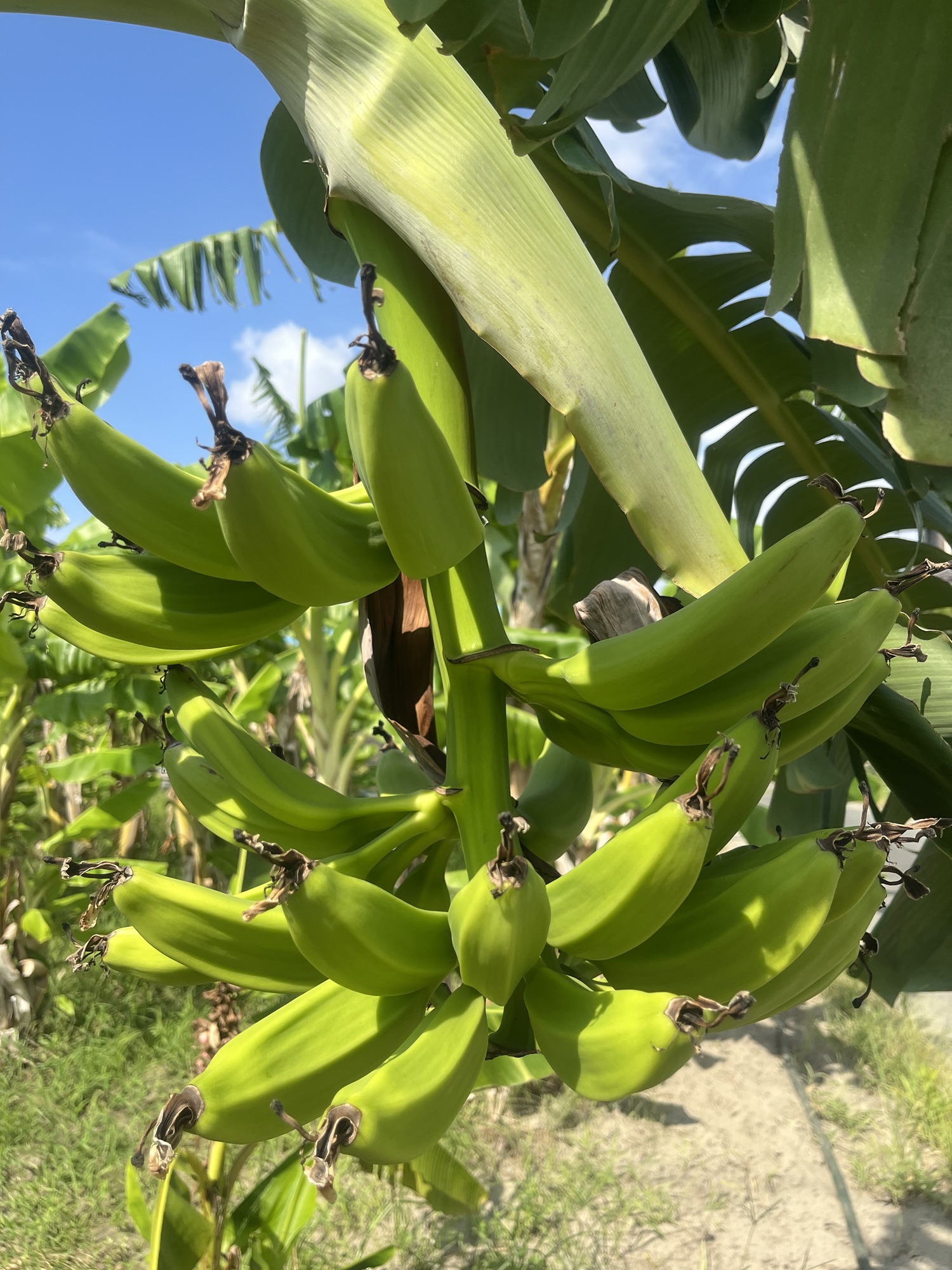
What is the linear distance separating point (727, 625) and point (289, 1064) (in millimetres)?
317

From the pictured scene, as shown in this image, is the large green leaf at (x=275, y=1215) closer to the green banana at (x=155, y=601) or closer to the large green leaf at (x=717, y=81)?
the green banana at (x=155, y=601)

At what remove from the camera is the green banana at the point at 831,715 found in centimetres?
51

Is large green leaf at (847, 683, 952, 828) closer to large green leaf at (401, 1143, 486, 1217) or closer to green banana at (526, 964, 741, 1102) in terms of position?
green banana at (526, 964, 741, 1102)

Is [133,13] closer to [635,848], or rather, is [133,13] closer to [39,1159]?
[635,848]

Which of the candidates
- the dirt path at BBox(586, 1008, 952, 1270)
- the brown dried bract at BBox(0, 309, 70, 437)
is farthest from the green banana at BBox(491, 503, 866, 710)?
the dirt path at BBox(586, 1008, 952, 1270)

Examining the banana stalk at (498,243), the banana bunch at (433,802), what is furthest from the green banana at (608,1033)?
the banana stalk at (498,243)

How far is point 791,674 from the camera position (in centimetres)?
48

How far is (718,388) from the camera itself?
105cm

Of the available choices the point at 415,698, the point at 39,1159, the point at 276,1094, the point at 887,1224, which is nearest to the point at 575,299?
the point at 415,698

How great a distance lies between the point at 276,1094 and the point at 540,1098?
2.83 meters

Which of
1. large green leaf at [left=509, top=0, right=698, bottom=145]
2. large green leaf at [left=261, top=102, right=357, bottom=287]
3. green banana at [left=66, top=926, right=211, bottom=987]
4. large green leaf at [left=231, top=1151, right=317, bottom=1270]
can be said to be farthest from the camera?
large green leaf at [left=231, top=1151, right=317, bottom=1270]

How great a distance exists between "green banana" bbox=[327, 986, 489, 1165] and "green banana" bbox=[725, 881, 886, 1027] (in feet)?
0.53

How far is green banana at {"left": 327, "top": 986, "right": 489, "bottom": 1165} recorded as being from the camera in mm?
367

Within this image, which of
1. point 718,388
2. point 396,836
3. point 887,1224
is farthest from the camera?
point 887,1224
